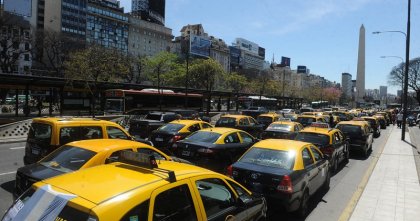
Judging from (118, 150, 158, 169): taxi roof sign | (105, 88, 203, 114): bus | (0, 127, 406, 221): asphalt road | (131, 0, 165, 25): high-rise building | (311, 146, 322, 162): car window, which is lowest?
(0, 127, 406, 221): asphalt road

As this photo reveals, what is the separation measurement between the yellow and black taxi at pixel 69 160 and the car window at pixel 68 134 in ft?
5.64

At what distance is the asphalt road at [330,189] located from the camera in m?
7.76

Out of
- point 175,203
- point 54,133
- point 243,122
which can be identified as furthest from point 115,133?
point 243,122

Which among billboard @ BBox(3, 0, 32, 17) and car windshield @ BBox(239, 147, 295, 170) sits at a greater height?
billboard @ BBox(3, 0, 32, 17)

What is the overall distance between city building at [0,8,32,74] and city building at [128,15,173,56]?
39.0m

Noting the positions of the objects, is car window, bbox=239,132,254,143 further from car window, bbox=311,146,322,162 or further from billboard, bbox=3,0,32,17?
billboard, bbox=3,0,32,17

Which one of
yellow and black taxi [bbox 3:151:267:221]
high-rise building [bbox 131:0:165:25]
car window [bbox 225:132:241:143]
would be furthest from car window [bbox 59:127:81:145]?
high-rise building [bbox 131:0:165:25]

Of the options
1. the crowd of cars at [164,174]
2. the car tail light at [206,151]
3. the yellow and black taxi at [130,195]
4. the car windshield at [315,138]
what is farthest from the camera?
the car windshield at [315,138]

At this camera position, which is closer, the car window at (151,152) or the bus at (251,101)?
the car window at (151,152)

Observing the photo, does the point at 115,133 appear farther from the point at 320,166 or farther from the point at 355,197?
the point at 355,197

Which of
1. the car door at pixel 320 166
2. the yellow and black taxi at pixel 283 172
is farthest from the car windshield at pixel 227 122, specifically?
the yellow and black taxi at pixel 283 172

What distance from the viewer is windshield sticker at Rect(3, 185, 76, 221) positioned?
3150 millimetres

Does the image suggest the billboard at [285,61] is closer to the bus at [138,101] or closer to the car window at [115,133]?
the bus at [138,101]

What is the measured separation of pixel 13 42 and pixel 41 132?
61.8 m
